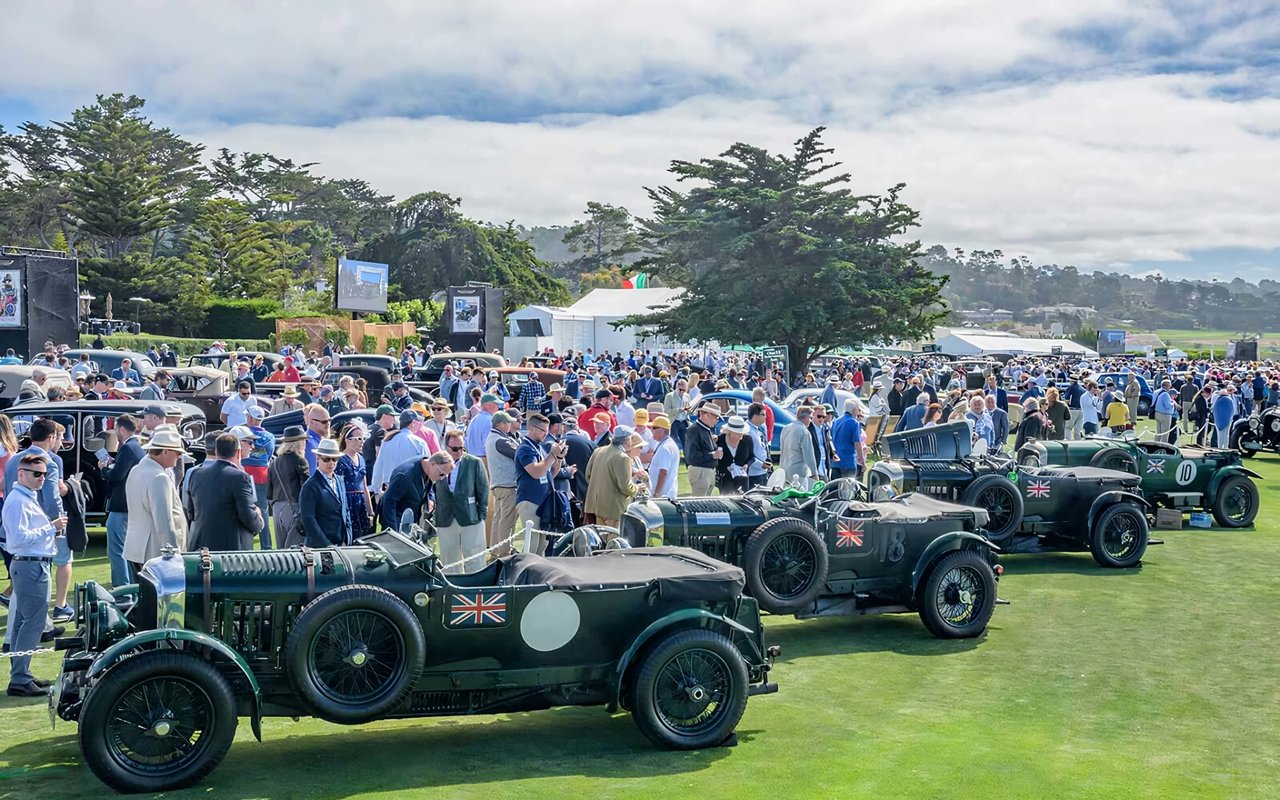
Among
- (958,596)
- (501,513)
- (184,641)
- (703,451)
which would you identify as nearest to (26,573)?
(184,641)

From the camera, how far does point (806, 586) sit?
9953 mm

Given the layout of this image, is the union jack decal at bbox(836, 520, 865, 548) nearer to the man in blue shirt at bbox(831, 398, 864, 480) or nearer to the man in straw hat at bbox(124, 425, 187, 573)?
the man in blue shirt at bbox(831, 398, 864, 480)

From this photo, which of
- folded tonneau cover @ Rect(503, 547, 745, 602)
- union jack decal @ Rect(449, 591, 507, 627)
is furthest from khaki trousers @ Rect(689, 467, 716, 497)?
union jack decal @ Rect(449, 591, 507, 627)

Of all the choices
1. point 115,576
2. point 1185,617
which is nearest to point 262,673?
point 115,576

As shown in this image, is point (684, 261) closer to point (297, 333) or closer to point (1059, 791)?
point (297, 333)

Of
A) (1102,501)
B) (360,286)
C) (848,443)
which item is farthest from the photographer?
(360,286)

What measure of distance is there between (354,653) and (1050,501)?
9563 mm

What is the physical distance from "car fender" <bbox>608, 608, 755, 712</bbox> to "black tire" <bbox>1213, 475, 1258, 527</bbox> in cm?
1200

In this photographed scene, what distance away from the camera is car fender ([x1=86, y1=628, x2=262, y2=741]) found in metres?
6.17

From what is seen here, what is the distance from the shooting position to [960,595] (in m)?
10.6

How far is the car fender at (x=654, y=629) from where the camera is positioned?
286 inches

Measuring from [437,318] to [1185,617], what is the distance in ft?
200

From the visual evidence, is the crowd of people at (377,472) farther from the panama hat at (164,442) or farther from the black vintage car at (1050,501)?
the black vintage car at (1050,501)

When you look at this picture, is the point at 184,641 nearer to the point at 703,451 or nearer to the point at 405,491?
the point at 405,491
